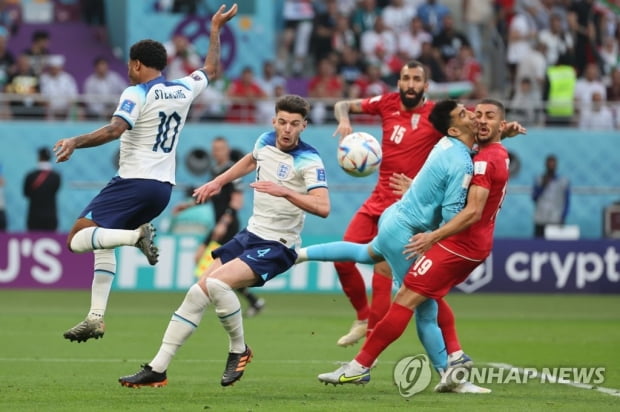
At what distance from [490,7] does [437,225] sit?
19.8m

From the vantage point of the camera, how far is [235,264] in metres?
10.9

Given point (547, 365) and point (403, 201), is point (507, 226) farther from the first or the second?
point (403, 201)

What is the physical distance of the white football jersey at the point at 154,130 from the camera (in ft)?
36.4

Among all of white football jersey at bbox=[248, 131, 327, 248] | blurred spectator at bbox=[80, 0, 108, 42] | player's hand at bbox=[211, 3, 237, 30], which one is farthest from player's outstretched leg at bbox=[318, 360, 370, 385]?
blurred spectator at bbox=[80, 0, 108, 42]

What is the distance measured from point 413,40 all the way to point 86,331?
60.5ft

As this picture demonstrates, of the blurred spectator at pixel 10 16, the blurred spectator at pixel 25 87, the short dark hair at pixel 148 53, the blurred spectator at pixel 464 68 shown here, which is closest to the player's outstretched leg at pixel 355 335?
the short dark hair at pixel 148 53

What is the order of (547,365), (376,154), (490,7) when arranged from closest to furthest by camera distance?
1. (376,154)
2. (547,365)
3. (490,7)

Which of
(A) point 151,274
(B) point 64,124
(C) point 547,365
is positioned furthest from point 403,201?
(B) point 64,124

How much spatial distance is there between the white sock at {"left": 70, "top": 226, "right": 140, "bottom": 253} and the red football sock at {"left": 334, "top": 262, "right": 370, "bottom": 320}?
2661 mm

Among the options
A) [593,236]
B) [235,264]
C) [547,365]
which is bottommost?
[593,236]

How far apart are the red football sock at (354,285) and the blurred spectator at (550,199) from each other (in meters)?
13.3

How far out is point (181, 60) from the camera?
84.2 feet

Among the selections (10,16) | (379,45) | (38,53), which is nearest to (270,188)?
(38,53)

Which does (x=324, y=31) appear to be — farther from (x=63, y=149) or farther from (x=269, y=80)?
(x=63, y=149)
